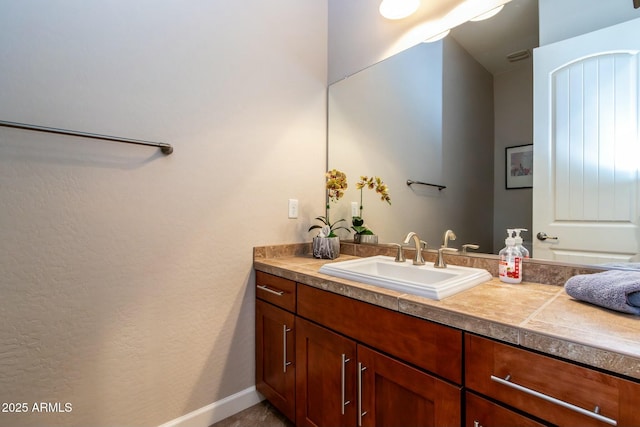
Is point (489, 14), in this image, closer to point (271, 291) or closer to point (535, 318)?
point (535, 318)

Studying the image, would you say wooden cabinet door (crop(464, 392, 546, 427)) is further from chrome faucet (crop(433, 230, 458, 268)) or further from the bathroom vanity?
chrome faucet (crop(433, 230, 458, 268))

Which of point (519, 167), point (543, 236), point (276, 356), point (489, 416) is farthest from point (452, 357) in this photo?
point (276, 356)

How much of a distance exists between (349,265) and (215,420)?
1031mm

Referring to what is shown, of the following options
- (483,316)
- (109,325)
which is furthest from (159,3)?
(483,316)

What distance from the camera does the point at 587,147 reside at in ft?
3.33

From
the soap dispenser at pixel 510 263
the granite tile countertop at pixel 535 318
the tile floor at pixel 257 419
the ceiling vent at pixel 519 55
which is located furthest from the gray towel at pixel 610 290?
the tile floor at pixel 257 419

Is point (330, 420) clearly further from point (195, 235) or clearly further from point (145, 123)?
point (145, 123)

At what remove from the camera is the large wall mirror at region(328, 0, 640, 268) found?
118cm

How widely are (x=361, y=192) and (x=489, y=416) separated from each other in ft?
4.24

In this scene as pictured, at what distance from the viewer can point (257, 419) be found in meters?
1.47

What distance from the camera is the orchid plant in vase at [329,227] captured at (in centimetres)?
163

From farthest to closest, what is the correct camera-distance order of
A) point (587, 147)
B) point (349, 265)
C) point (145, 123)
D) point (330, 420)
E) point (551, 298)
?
point (349, 265) < point (145, 123) < point (330, 420) < point (587, 147) < point (551, 298)

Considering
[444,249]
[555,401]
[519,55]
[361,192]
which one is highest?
[519,55]

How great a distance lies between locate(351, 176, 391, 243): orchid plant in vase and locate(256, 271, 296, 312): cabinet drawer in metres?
0.61
